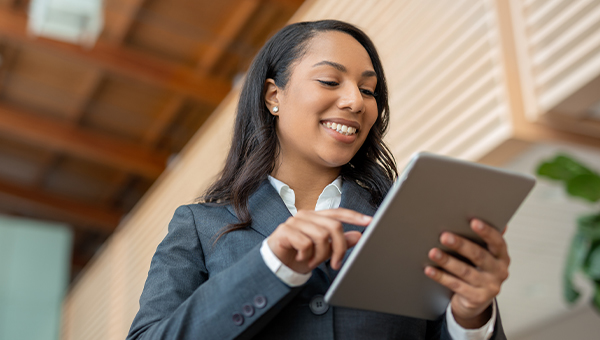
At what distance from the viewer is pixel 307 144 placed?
141 centimetres

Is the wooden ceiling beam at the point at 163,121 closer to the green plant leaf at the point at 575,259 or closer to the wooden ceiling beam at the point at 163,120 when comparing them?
the wooden ceiling beam at the point at 163,120

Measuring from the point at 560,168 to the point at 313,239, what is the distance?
2.49 feet

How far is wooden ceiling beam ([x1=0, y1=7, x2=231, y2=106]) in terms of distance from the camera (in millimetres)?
6707

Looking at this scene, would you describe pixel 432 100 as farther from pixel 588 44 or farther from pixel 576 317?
pixel 576 317

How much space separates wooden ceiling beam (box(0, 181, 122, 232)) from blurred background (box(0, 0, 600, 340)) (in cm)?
3

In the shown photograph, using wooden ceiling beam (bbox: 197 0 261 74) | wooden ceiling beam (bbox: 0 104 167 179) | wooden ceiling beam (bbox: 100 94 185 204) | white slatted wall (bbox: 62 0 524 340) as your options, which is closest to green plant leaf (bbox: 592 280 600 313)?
white slatted wall (bbox: 62 0 524 340)

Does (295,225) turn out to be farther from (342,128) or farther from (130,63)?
(130,63)

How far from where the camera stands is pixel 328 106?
1.41 meters

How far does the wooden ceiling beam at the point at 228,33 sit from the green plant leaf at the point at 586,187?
5.45m

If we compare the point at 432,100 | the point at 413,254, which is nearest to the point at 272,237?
the point at 413,254

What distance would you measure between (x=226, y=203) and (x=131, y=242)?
650cm

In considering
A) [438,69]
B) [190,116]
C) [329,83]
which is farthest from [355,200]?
[190,116]

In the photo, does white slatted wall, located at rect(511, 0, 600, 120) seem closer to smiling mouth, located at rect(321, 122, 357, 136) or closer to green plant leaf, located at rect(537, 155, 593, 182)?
green plant leaf, located at rect(537, 155, 593, 182)

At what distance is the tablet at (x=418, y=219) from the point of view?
3.10ft
